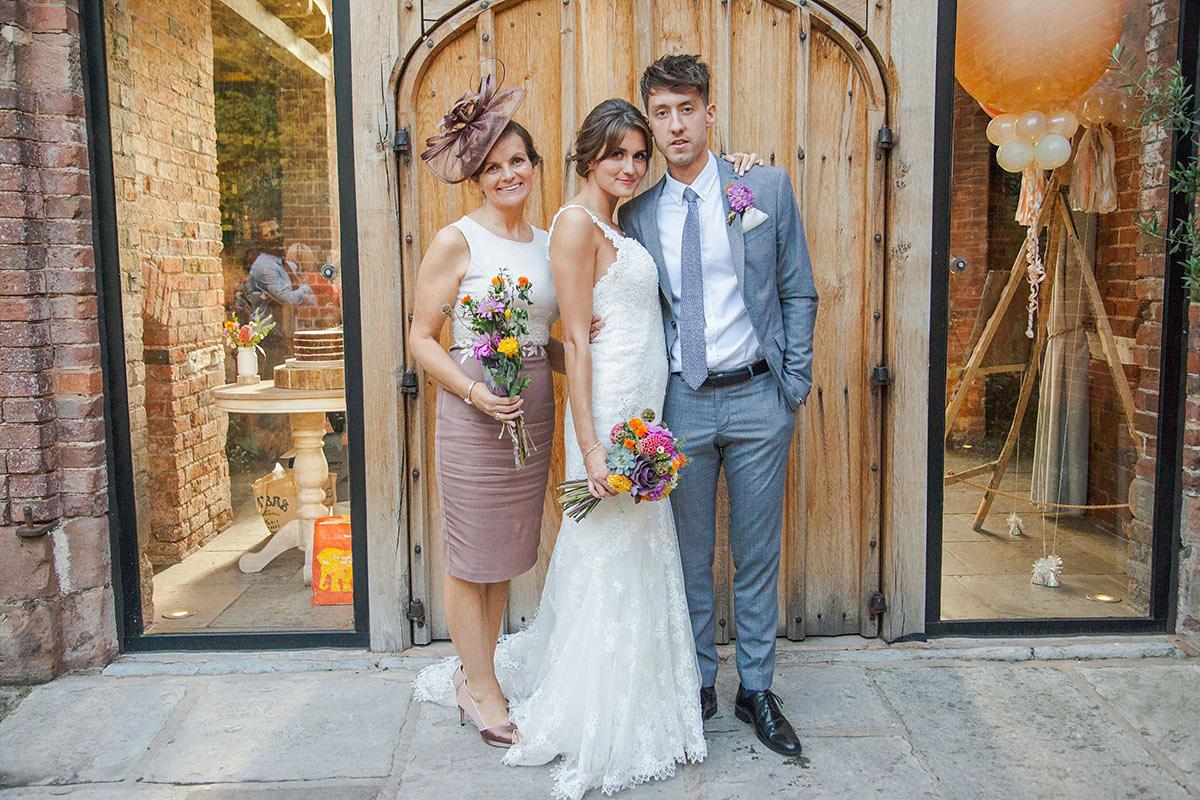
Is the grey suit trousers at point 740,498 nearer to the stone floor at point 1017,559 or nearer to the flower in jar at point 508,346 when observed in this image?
the flower in jar at point 508,346

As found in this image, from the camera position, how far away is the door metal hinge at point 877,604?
383 centimetres

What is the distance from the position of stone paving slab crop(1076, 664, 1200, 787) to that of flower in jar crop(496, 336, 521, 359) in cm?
247

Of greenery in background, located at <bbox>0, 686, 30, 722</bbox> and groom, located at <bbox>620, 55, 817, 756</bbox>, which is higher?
groom, located at <bbox>620, 55, 817, 756</bbox>

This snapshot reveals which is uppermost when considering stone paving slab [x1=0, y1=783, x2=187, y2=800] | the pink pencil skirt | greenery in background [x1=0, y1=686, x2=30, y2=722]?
the pink pencil skirt

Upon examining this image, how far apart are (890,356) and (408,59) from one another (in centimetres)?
223

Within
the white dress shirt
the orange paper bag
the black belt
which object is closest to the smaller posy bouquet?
the orange paper bag

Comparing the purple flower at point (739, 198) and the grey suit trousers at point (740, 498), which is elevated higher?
the purple flower at point (739, 198)

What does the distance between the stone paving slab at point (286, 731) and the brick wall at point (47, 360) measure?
0.68 meters

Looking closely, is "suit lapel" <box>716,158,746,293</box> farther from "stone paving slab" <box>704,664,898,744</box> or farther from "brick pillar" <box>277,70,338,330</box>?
"brick pillar" <box>277,70,338,330</box>

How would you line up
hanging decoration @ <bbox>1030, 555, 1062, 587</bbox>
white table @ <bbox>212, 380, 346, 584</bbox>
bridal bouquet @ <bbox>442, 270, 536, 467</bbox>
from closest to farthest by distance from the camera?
1. bridal bouquet @ <bbox>442, 270, 536, 467</bbox>
2. white table @ <bbox>212, 380, 346, 584</bbox>
3. hanging decoration @ <bbox>1030, 555, 1062, 587</bbox>

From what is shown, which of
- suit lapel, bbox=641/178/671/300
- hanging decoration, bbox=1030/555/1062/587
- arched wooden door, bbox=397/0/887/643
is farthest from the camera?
hanging decoration, bbox=1030/555/1062/587

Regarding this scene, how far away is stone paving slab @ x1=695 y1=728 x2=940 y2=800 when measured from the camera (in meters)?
2.83

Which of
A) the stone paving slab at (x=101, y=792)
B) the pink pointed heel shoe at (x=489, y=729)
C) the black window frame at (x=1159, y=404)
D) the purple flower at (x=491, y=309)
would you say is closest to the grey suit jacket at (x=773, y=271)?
the purple flower at (x=491, y=309)

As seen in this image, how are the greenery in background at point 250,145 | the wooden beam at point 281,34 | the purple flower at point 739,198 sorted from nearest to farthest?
1. the purple flower at point 739,198
2. the wooden beam at point 281,34
3. the greenery in background at point 250,145
